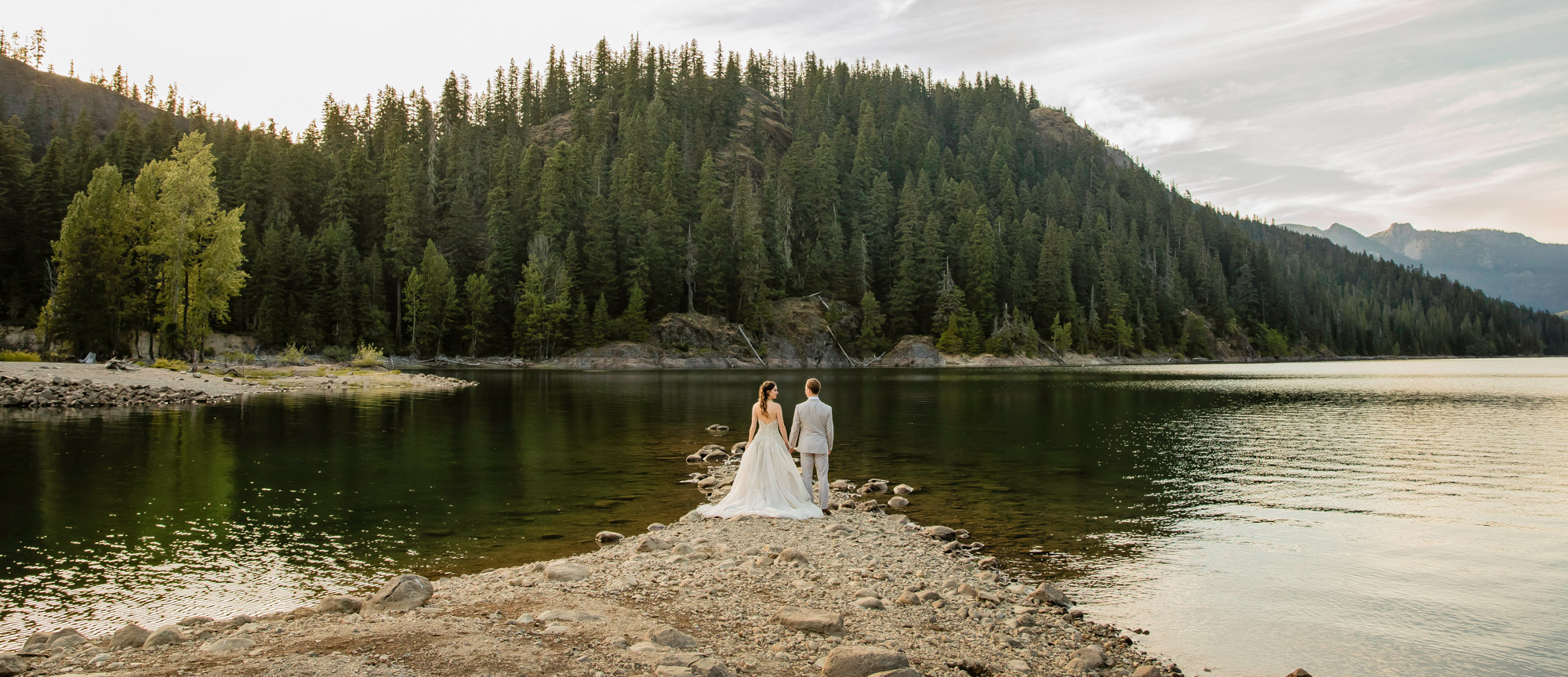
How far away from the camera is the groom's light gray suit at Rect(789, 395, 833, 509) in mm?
16109

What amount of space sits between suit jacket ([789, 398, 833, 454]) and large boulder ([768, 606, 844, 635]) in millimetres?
7256

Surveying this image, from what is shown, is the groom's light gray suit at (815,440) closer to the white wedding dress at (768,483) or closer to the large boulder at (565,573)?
the white wedding dress at (768,483)

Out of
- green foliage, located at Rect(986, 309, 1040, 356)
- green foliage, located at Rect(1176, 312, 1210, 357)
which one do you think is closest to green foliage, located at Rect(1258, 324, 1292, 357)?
green foliage, located at Rect(1176, 312, 1210, 357)

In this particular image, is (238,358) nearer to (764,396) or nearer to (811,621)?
(764,396)

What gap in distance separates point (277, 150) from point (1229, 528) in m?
139

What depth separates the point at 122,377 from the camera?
45.5 metres

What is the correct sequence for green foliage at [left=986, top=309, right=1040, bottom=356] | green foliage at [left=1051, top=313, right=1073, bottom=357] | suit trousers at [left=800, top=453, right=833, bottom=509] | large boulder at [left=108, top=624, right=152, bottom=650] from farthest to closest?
green foliage at [left=1051, top=313, right=1073, bottom=357]
green foliage at [left=986, top=309, right=1040, bottom=356]
suit trousers at [left=800, top=453, right=833, bottom=509]
large boulder at [left=108, top=624, right=152, bottom=650]

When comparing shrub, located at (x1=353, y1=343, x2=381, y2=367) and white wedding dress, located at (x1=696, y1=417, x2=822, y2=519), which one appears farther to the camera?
shrub, located at (x1=353, y1=343, x2=381, y2=367)

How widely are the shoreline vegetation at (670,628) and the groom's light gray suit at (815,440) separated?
10.2 ft

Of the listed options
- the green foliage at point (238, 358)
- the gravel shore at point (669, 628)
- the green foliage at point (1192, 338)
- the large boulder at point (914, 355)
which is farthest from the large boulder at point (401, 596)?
the green foliage at point (1192, 338)

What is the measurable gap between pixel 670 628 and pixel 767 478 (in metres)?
8.07

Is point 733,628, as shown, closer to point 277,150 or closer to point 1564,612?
point 1564,612

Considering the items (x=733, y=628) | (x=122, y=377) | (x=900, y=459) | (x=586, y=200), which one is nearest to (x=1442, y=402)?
(x=900, y=459)

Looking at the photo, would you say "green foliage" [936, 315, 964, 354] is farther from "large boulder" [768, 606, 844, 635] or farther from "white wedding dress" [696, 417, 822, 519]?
"large boulder" [768, 606, 844, 635]
